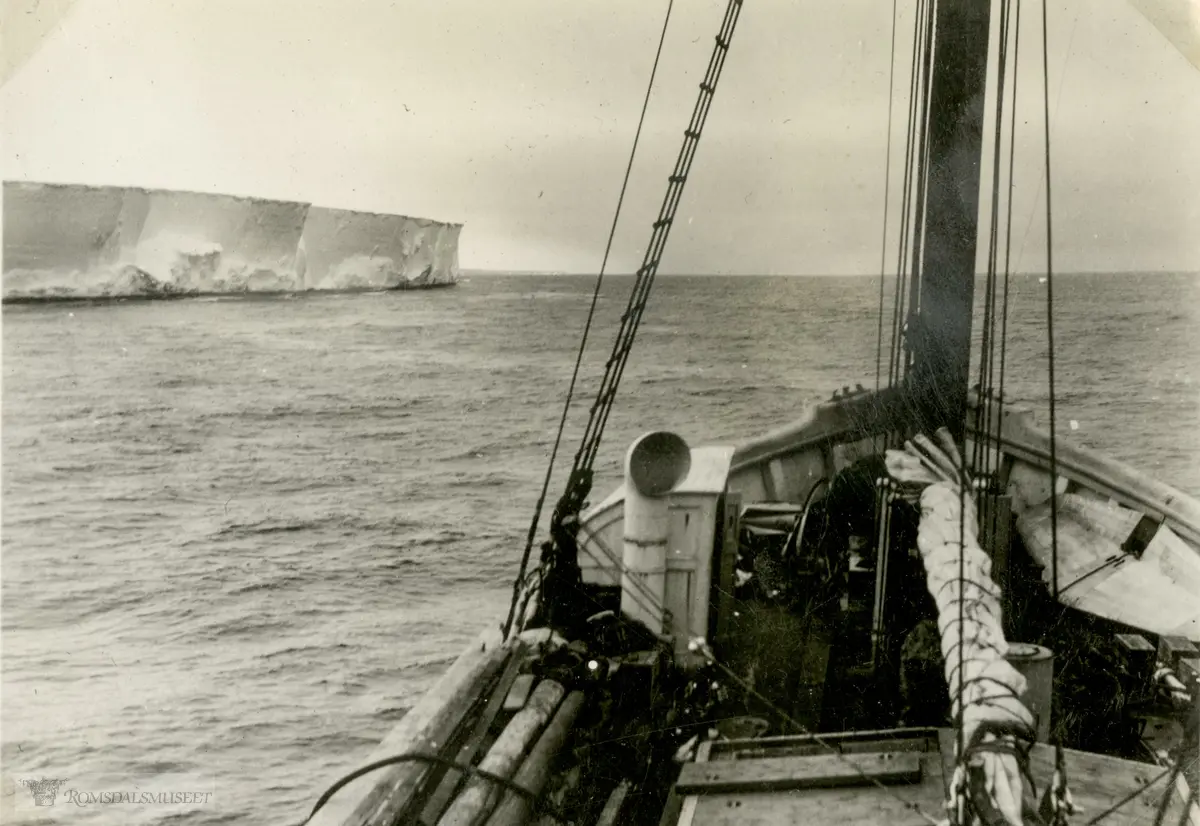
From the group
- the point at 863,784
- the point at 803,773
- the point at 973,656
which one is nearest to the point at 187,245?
the point at 803,773

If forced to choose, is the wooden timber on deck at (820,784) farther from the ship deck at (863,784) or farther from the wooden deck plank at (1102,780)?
the wooden deck plank at (1102,780)

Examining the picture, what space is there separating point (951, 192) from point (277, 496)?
63.1ft

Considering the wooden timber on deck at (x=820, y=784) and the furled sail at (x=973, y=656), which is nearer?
the furled sail at (x=973, y=656)

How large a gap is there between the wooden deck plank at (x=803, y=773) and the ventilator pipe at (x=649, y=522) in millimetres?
1862

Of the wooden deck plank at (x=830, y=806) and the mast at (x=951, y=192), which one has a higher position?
the mast at (x=951, y=192)

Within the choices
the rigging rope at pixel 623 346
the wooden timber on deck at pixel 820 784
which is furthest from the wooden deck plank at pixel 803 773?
the rigging rope at pixel 623 346

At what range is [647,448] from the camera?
5609 millimetres

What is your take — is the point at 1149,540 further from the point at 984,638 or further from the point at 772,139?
the point at 772,139

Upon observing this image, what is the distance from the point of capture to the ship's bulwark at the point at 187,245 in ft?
66.3

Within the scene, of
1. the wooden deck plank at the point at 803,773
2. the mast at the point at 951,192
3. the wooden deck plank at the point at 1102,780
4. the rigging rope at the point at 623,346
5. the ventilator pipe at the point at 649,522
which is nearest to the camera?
the wooden deck plank at the point at 1102,780

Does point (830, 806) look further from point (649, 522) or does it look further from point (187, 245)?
point (187, 245)

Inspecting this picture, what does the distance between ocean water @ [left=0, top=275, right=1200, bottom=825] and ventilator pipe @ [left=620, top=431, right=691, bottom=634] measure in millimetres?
4967

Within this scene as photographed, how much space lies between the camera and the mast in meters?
6.17

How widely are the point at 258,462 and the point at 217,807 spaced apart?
1484 centimetres
